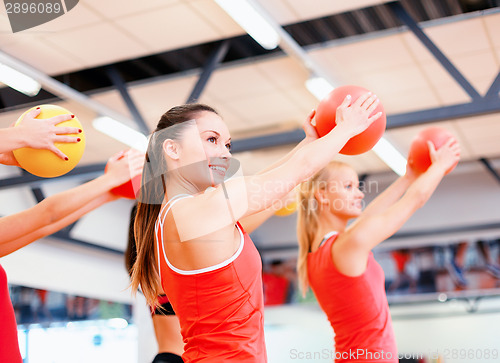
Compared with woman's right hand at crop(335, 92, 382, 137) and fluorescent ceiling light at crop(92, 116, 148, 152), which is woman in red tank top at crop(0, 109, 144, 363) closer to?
woman's right hand at crop(335, 92, 382, 137)

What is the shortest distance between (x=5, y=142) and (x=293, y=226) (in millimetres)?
8587

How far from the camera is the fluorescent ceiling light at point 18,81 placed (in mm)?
4697

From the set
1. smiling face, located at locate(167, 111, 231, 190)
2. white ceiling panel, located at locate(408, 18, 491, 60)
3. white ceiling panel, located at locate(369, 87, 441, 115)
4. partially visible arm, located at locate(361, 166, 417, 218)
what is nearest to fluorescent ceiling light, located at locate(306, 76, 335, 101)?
white ceiling panel, located at locate(369, 87, 441, 115)

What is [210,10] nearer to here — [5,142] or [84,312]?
[5,142]

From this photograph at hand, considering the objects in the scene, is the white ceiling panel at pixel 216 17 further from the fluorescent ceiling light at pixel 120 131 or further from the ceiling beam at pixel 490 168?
the ceiling beam at pixel 490 168

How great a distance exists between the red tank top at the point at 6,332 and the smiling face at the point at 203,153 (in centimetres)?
70

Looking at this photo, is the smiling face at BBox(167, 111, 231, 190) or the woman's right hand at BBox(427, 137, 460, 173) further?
the woman's right hand at BBox(427, 137, 460, 173)

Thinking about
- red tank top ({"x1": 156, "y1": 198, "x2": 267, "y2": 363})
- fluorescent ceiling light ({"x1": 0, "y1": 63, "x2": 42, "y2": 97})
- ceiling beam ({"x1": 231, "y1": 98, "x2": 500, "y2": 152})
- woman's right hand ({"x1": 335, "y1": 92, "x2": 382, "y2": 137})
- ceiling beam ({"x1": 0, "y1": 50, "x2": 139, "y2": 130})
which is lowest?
red tank top ({"x1": 156, "y1": 198, "x2": 267, "y2": 363})

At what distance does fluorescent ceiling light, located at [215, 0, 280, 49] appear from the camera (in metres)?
4.03

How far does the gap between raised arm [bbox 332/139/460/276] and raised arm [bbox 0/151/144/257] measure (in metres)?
0.84

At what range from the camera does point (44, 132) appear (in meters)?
1.87

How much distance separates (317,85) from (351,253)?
11.7ft

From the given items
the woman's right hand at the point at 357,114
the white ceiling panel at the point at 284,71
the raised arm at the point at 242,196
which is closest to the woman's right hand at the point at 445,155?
the woman's right hand at the point at 357,114

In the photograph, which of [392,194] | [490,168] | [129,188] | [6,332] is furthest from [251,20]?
[490,168]
